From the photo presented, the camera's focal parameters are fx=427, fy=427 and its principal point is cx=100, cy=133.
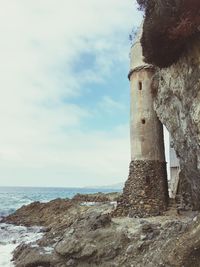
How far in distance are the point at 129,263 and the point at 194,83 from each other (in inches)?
244

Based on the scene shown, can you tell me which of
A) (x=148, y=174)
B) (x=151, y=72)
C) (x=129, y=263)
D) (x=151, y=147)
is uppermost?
(x=151, y=72)

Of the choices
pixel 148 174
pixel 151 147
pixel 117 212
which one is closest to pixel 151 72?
pixel 151 147

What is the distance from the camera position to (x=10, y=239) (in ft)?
87.6

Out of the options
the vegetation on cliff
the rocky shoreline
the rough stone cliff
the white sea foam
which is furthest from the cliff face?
the white sea foam

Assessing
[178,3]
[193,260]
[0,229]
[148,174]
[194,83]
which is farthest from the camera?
[0,229]

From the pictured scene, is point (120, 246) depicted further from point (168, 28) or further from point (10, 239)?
point (10, 239)

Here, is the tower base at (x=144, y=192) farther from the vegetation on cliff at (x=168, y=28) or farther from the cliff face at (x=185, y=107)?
the vegetation on cliff at (x=168, y=28)

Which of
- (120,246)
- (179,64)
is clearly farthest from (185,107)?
(120,246)

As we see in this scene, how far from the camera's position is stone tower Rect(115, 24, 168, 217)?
23016 mm

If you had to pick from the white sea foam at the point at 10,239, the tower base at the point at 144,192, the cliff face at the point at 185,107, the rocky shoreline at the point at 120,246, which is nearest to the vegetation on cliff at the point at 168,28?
the cliff face at the point at 185,107

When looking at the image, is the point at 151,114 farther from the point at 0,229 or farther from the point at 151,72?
the point at 0,229

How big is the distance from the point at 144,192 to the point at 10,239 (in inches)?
372

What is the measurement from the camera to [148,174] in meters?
23.4

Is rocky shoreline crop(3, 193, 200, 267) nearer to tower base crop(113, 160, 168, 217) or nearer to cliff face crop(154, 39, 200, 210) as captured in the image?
tower base crop(113, 160, 168, 217)
